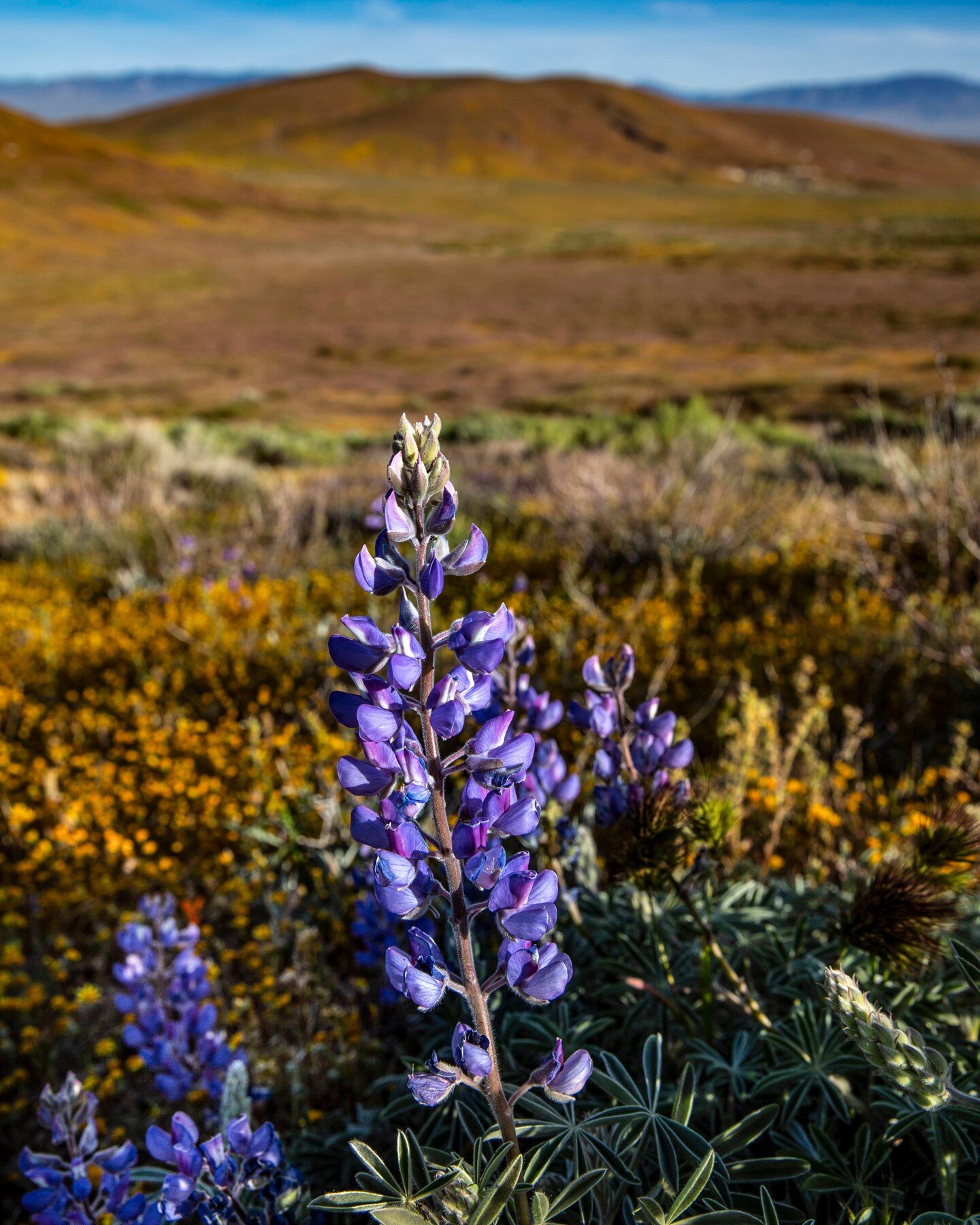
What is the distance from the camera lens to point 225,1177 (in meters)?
1.41

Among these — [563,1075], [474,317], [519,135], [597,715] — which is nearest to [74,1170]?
[563,1075]

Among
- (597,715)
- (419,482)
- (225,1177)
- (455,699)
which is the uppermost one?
(419,482)

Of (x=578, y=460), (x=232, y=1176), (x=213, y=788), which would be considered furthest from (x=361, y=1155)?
(x=578, y=460)

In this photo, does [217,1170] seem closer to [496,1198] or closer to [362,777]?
[496,1198]

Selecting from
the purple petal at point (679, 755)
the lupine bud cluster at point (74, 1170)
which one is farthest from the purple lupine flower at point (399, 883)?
the lupine bud cluster at point (74, 1170)

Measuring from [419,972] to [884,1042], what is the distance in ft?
1.80

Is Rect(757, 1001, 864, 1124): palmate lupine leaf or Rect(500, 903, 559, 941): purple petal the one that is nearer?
Rect(500, 903, 559, 941): purple petal

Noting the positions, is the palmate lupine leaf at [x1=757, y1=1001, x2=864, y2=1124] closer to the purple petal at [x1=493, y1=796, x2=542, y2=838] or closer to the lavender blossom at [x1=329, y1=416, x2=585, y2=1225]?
the lavender blossom at [x1=329, y1=416, x2=585, y2=1225]

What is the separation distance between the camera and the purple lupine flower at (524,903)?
3.68 ft

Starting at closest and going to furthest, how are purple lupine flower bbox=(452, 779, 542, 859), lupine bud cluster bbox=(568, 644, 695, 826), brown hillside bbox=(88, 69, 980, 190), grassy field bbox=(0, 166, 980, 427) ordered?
purple lupine flower bbox=(452, 779, 542, 859), lupine bud cluster bbox=(568, 644, 695, 826), grassy field bbox=(0, 166, 980, 427), brown hillside bbox=(88, 69, 980, 190)

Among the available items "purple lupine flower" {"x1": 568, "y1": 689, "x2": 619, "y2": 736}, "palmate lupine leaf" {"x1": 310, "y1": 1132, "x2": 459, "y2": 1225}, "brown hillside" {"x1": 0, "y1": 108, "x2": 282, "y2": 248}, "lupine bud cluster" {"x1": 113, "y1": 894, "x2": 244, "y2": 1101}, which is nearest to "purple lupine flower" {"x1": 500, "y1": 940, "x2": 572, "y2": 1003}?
"palmate lupine leaf" {"x1": 310, "y1": 1132, "x2": 459, "y2": 1225}

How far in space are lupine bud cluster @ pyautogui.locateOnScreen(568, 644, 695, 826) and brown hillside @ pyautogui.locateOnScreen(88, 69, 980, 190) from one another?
4725 inches

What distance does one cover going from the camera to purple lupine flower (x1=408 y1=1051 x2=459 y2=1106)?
3.60 ft

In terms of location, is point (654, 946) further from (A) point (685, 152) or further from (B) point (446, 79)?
(B) point (446, 79)
